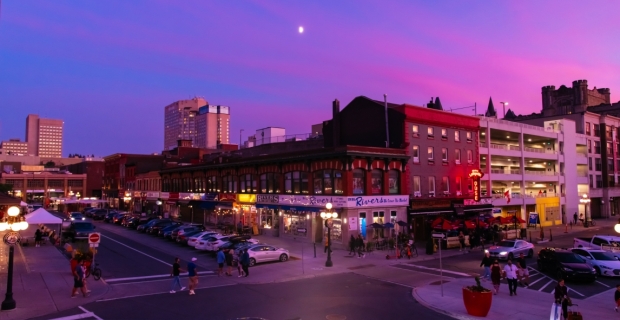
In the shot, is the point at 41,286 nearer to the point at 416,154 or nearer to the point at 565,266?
the point at 565,266

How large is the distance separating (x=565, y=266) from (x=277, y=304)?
16494 mm

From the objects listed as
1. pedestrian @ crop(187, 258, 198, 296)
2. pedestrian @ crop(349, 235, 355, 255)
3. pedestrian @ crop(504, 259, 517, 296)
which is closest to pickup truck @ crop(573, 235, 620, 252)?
pedestrian @ crop(504, 259, 517, 296)

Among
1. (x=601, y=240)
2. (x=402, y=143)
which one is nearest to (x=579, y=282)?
(x=601, y=240)

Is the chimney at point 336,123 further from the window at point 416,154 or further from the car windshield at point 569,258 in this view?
the car windshield at point 569,258

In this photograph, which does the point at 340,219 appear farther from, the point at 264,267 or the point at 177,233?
the point at 177,233

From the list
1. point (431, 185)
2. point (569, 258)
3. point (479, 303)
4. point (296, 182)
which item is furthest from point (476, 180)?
point (479, 303)

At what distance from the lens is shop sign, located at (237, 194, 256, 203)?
4738 centimetres

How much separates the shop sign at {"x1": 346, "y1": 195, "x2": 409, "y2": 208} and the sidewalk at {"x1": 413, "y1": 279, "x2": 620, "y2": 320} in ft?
46.1

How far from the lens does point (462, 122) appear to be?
4706 centimetres

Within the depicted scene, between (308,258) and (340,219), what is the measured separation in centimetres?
628

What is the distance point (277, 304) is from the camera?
18.6 m

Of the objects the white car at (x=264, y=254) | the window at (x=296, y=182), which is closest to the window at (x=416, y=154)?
the window at (x=296, y=182)

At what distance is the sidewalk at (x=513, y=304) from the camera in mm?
16984

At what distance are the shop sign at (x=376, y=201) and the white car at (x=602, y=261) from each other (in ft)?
47.9
